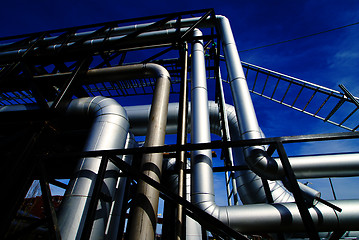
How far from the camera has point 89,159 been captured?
3.01 m

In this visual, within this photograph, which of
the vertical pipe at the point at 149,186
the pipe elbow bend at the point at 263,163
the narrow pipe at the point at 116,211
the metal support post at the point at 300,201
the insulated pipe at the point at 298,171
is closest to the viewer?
the metal support post at the point at 300,201

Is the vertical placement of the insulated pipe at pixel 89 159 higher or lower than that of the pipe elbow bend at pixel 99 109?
lower

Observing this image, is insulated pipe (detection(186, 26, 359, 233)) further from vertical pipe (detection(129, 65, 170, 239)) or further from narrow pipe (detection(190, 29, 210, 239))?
vertical pipe (detection(129, 65, 170, 239))

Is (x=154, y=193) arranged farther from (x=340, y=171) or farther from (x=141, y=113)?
(x=340, y=171)

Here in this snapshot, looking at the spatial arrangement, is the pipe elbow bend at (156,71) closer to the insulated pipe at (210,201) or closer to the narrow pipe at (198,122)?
the narrow pipe at (198,122)

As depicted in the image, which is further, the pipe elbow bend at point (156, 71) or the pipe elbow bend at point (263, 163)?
the pipe elbow bend at point (156, 71)

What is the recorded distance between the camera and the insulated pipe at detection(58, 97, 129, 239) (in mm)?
2531

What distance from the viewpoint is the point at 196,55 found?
4.99 meters

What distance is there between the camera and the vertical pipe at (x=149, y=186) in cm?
237

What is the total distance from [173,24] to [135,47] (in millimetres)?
1884

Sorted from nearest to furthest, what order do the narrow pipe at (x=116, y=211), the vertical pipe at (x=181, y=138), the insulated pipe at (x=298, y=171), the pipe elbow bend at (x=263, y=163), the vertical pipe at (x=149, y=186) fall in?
the vertical pipe at (x=149, y=186) < the vertical pipe at (x=181, y=138) < the pipe elbow bend at (x=263, y=163) < the insulated pipe at (x=298, y=171) < the narrow pipe at (x=116, y=211)

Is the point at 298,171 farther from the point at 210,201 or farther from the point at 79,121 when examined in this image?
the point at 79,121

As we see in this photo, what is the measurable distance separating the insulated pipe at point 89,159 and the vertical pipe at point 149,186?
738 millimetres

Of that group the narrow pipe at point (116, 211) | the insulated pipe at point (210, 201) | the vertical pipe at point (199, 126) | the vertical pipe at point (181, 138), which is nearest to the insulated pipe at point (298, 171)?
the insulated pipe at point (210, 201)
